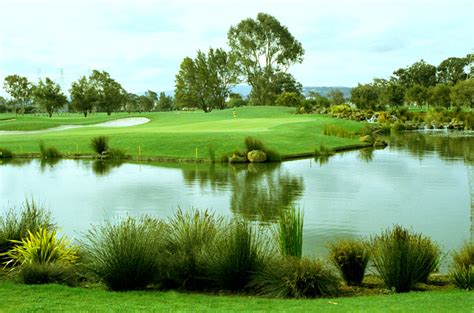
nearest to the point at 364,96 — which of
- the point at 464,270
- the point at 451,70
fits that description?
the point at 451,70

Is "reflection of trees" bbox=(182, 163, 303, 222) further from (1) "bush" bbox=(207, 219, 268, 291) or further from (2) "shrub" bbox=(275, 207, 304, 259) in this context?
(1) "bush" bbox=(207, 219, 268, 291)

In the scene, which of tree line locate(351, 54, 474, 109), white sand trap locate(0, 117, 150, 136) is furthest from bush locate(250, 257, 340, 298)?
tree line locate(351, 54, 474, 109)

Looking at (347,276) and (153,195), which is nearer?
(347,276)

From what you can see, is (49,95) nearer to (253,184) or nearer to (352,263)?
(253,184)

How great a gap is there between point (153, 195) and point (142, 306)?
1124 cm

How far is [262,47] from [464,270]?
7225 cm

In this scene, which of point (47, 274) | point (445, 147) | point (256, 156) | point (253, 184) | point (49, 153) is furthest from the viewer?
point (445, 147)

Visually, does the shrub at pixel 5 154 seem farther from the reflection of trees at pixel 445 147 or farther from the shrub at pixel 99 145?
the reflection of trees at pixel 445 147

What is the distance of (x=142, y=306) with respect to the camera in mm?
6742

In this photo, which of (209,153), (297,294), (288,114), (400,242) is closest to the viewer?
(297,294)

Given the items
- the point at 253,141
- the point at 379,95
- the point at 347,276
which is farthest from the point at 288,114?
the point at 347,276

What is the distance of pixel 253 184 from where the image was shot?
20344mm

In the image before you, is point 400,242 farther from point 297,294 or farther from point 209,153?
point 209,153

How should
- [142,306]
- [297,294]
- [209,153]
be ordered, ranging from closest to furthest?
1. [142,306]
2. [297,294]
3. [209,153]
